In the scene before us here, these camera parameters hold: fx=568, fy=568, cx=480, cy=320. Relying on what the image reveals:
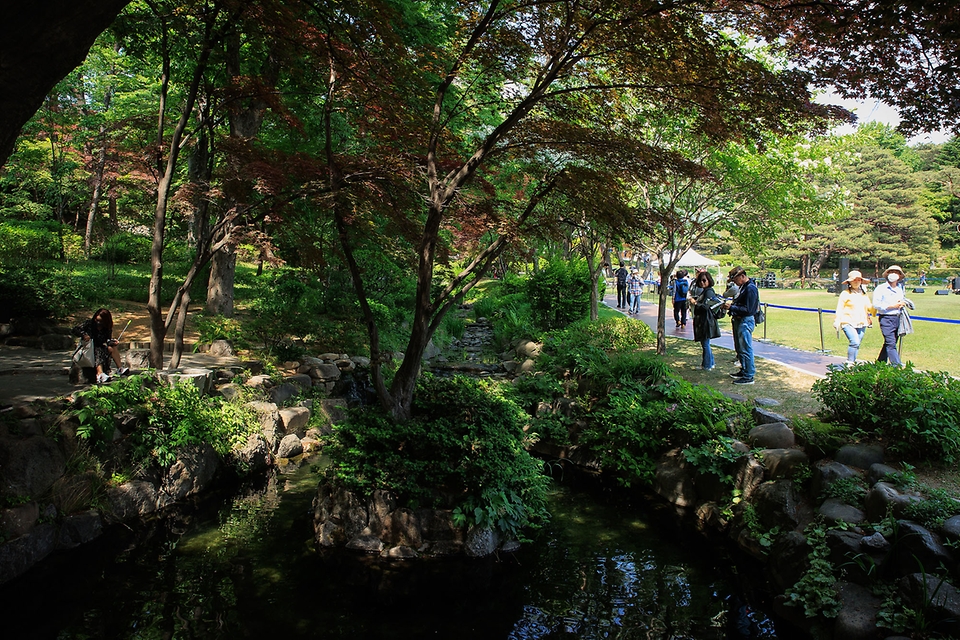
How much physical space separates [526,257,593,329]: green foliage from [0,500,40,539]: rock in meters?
11.3

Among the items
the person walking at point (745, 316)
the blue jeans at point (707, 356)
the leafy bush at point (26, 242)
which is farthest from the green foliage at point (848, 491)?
the leafy bush at point (26, 242)

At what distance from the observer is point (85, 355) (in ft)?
22.5

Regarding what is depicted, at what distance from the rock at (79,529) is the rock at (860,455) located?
7.40 meters

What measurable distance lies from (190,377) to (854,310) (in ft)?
31.3

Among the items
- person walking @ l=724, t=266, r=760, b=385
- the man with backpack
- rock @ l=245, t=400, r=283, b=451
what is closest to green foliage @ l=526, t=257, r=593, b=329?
the man with backpack

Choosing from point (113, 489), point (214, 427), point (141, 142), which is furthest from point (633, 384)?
point (141, 142)

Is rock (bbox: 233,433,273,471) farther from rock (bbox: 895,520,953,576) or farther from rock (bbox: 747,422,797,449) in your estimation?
rock (bbox: 895,520,953,576)

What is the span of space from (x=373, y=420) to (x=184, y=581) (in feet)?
7.19

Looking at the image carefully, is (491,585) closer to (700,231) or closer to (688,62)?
(688,62)

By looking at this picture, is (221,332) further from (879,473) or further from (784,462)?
(879,473)

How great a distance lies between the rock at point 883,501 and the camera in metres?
4.56

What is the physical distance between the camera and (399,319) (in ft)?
48.6

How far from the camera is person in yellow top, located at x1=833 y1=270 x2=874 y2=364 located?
28.0ft

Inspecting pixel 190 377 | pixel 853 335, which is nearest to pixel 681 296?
pixel 853 335
